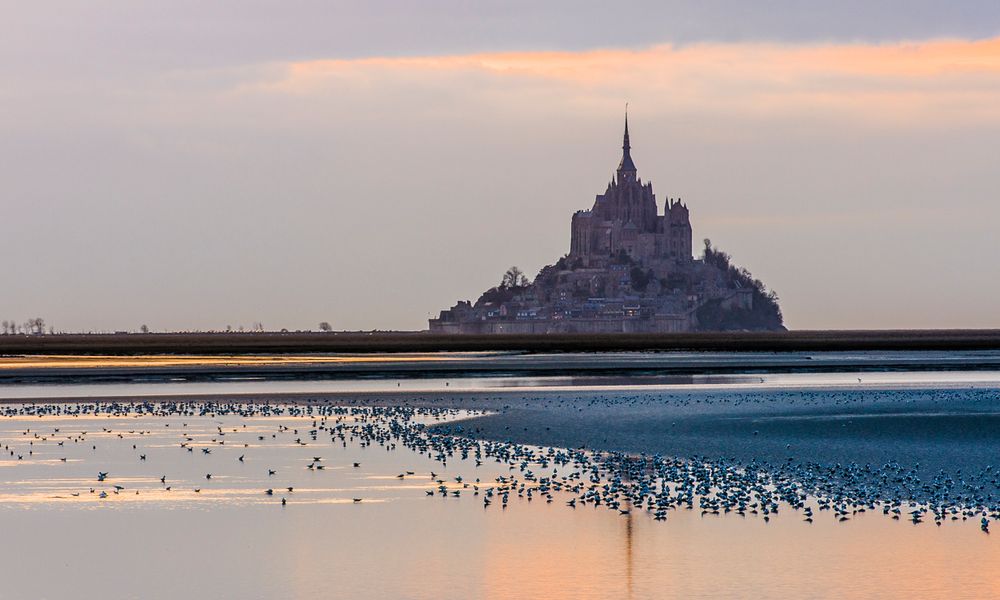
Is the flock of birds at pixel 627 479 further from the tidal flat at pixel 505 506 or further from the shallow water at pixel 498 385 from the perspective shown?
the shallow water at pixel 498 385

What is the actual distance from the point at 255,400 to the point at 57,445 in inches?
729

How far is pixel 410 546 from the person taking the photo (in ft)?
65.5

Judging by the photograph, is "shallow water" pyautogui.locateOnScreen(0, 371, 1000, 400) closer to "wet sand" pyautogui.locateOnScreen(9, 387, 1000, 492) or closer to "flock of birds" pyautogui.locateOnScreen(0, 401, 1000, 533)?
"wet sand" pyautogui.locateOnScreen(9, 387, 1000, 492)

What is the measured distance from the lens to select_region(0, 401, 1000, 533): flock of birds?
75.9ft

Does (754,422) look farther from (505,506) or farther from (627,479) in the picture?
(505,506)

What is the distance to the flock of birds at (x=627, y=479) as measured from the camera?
75.9 feet

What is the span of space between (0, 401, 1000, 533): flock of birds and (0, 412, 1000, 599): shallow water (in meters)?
0.41

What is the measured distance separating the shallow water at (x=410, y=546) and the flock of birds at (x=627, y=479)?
41cm

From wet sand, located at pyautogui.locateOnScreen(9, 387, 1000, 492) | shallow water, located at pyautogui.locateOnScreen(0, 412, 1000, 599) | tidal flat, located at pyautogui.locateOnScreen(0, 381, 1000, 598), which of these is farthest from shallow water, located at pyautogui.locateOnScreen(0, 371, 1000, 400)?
shallow water, located at pyautogui.locateOnScreen(0, 412, 1000, 599)

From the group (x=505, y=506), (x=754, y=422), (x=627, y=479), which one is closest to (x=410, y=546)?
(x=505, y=506)

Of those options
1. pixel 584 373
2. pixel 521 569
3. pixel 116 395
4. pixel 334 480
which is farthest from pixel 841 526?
pixel 584 373

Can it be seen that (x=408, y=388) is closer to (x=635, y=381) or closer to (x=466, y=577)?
(x=635, y=381)

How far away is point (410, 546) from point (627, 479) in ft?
25.1

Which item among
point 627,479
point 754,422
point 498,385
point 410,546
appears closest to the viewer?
point 410,546
